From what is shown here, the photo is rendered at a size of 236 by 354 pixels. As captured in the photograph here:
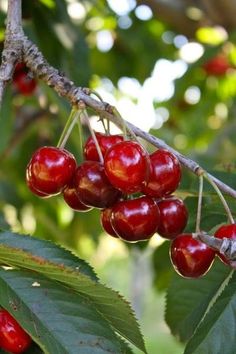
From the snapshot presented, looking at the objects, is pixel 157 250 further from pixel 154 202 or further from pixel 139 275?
pixel 139 275

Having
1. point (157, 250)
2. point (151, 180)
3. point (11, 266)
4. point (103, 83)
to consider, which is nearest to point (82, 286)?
point (11, 266)

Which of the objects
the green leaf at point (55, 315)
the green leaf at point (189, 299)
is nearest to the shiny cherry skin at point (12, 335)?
the green leaf at point (55, 315)

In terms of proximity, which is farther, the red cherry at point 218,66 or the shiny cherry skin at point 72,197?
the red cherry at point 218,66

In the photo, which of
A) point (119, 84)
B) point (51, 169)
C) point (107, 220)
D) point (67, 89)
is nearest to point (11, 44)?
point (67, 89)

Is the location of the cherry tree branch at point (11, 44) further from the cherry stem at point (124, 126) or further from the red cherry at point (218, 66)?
the red cherry at point (218, 66)

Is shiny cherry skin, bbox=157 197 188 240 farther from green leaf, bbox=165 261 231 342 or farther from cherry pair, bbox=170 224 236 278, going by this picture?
green leaf, bbox=165 261 231 342

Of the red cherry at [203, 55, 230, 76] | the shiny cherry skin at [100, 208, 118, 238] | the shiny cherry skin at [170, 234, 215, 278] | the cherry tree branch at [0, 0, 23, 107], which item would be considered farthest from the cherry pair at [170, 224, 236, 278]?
→ the red cherry at [203, 55, 230, 76]

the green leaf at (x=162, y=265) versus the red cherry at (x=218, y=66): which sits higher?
the red cherry at (x=218, y=66)
